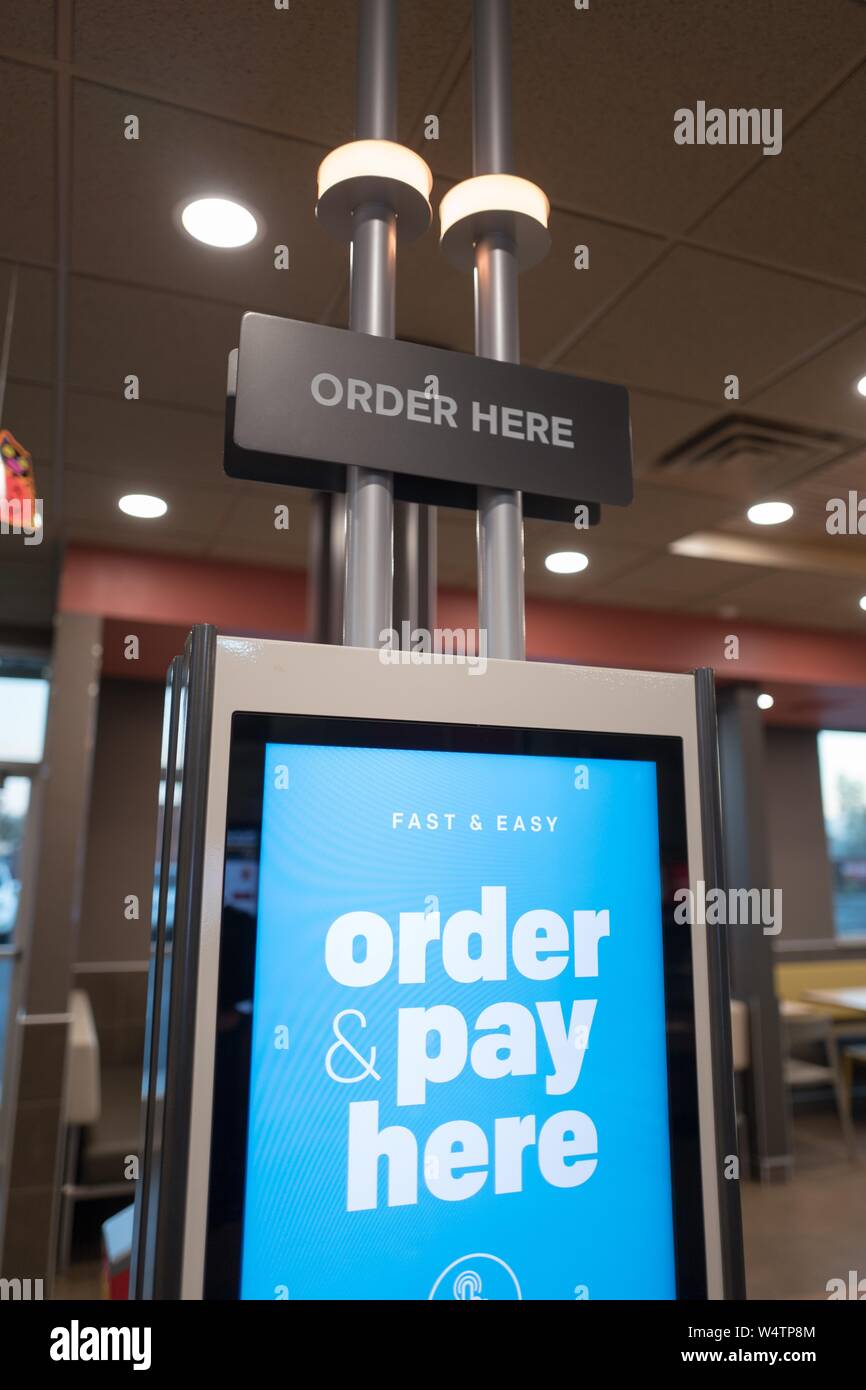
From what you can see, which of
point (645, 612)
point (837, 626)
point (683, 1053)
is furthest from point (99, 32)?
point (837, 626)

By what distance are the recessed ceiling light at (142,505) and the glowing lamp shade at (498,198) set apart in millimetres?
2640

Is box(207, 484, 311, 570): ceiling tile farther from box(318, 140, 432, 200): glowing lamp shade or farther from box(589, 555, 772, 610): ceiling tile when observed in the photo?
box(318, 140, 432, 200): glowing lamp shade

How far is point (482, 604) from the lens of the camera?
1092 mm

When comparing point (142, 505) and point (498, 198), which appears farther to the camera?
point (142, 505)

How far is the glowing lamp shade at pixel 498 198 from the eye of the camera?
115cm

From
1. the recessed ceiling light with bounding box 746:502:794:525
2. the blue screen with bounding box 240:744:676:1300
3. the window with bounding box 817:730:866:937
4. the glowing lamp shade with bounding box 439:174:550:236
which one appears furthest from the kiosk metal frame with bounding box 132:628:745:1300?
the window with bounding box 817:730:866:937

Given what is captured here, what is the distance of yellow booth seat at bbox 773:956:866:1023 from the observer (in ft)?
21.3

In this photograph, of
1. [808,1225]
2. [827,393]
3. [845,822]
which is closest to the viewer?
[827,393]

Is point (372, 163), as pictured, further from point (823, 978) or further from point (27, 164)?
point (823, 978)

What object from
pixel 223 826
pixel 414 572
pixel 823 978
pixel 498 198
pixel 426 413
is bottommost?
pixel 823 978

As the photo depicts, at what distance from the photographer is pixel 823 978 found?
659cm

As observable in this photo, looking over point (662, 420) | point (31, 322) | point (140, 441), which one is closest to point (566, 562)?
point (662, 420)

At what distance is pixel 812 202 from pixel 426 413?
144 cm

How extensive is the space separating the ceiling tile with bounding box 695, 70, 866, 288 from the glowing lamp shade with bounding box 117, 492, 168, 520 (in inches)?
90.2
